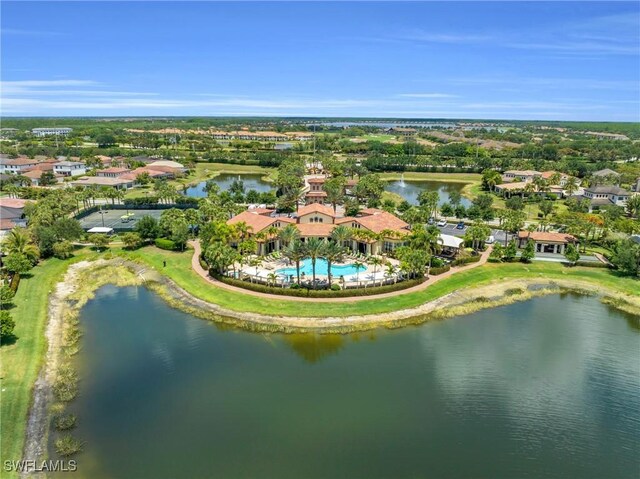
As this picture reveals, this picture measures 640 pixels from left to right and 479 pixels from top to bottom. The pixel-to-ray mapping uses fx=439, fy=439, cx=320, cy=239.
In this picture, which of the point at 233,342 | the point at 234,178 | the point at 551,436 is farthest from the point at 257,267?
the point at 234,178

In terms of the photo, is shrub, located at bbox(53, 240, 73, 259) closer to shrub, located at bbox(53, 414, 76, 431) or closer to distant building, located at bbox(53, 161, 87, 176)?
shrub, located at bbox(53, 414, 76, 431)

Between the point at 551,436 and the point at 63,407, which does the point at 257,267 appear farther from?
the point at 551,436

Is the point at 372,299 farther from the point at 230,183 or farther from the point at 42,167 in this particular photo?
the point at 42,167

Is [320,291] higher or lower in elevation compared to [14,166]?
lower

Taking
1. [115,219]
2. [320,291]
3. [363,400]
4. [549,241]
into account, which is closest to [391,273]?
[320,291]

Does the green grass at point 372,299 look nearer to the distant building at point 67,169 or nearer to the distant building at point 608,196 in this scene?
the distant building at point 608,196

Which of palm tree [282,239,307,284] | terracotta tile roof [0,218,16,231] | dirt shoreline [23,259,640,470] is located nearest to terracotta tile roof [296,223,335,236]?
palm tree [282,239,307,284]
